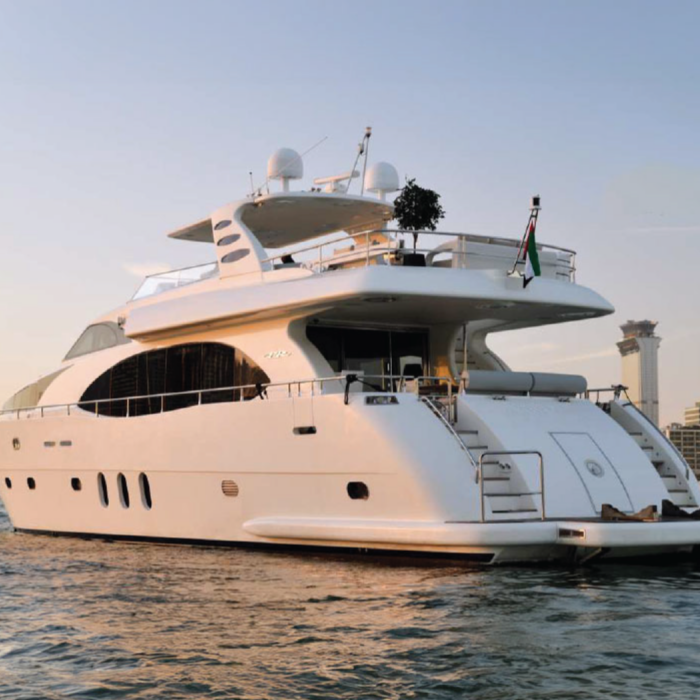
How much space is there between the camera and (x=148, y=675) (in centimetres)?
805

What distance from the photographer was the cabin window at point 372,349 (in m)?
16.5

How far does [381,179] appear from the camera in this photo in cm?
1858

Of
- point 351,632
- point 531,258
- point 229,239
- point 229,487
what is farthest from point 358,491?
point 229,239

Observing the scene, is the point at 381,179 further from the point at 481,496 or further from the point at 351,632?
the point at 351,632

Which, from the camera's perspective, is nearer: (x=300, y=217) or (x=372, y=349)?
(x=372, y=349)

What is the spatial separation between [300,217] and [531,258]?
5.11 meters

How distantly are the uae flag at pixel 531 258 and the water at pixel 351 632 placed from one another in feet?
14.4

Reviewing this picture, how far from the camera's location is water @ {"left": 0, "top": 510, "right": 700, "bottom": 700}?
7707mm

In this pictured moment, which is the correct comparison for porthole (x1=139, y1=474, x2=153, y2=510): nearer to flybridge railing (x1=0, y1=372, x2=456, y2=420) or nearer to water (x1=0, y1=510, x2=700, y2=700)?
flybridge railing (x1=0, y1=372, x2=456, y2=420)

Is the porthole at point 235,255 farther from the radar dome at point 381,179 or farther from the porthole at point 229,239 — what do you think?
the radar dome at point 381,179

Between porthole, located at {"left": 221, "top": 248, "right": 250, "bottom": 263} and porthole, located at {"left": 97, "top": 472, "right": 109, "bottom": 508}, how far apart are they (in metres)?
3.99

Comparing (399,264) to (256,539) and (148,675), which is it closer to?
(256,539)

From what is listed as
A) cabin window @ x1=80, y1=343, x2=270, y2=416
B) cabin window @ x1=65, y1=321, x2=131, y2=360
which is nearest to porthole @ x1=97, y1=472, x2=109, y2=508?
cabin window @ x1=80, y1=343, x2=270, y2=416

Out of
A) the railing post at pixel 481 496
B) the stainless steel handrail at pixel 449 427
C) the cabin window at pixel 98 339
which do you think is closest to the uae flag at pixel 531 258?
the stainless steel handrail at pixel 449 427
